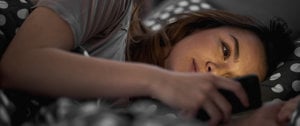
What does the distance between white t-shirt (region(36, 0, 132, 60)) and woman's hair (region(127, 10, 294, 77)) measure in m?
0.11

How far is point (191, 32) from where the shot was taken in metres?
1.30

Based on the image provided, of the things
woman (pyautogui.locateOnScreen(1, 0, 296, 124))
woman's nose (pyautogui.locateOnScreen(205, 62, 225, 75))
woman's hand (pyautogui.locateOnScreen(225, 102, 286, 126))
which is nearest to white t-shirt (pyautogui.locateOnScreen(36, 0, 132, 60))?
woman (pyautogui.locateOnScreen(1, 0, 296, 124))

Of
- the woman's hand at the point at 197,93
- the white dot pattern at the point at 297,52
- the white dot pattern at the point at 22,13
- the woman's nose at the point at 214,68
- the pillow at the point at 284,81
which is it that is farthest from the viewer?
the white dot pattern at the point at 297,52

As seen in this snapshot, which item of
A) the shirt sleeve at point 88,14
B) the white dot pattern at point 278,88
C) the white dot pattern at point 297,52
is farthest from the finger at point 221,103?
the white dot pattern at point 297,52

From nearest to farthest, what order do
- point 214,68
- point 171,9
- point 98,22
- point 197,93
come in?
point 197,93 → point 98,22 → point 214,68 → point 171,9

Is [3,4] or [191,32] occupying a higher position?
[3,4]

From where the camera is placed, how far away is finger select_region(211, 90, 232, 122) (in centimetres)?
73

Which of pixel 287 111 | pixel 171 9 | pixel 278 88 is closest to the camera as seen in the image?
pixel 287 111

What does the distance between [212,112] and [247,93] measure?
0.09 metres

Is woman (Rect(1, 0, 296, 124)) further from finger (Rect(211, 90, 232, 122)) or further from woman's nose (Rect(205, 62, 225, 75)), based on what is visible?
woman's nose (Rect(205, 62, 225, 75))

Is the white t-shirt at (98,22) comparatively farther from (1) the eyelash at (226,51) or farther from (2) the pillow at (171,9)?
(2) the pillow at (171,9)

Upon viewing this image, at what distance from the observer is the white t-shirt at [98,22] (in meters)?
0.89

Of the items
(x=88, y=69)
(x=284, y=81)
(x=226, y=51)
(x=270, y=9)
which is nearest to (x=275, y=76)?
(x=284, y=81)

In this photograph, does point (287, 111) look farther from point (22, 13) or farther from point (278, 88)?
point (22, 13)
